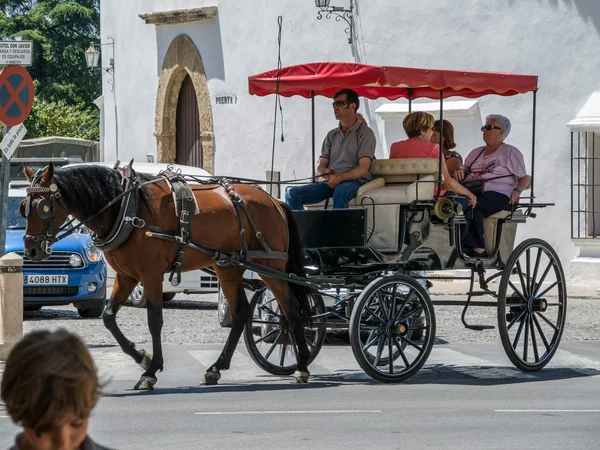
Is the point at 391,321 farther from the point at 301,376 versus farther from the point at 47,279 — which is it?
the point at 47,279

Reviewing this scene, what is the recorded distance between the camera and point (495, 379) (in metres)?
10.0

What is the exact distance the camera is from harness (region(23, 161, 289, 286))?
9.12m

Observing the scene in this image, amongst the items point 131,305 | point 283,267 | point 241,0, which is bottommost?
point 131,305

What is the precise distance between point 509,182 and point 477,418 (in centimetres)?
339

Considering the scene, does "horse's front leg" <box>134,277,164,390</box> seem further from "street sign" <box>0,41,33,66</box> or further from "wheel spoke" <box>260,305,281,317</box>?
"street sign" <box>0,41,33,66</box>

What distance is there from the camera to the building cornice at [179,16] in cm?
2581

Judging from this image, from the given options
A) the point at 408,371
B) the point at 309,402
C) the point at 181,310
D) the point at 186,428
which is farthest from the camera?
the point at 181,310

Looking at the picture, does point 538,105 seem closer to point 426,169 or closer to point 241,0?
point 241,0

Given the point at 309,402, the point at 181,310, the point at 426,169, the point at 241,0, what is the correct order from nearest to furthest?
the point at 309,402 < the point at 426,169 < the point at 181,310 < the point at 241,0

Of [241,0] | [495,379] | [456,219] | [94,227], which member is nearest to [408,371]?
[495,379]

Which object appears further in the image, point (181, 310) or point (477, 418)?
point (181, 310)

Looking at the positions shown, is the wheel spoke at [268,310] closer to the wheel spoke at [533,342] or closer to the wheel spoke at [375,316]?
the wheel spoke at [375,316]

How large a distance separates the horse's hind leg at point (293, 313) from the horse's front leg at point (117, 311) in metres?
1.11

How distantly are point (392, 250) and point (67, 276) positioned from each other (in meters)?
6.50
